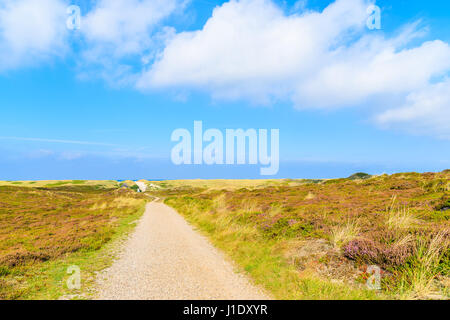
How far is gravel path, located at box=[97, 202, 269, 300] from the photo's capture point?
6.45 meters

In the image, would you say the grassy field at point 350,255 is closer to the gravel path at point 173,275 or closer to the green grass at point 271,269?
the green grass at point 271,269

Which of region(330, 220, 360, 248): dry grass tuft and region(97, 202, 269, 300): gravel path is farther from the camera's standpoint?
region(330, 220, 360, 248): dry grass tuft

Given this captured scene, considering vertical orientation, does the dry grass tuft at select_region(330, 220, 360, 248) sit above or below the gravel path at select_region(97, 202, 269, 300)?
above

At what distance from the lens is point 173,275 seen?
311 inches

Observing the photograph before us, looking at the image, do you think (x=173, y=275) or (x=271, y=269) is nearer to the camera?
(x=173, y=275)

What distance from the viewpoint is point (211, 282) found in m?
7.28

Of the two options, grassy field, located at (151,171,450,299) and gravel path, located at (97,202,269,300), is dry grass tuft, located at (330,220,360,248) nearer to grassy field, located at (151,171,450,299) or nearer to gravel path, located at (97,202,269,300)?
grassy field, located at (151,171,450,299)

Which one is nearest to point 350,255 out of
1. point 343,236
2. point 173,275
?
point 343,236

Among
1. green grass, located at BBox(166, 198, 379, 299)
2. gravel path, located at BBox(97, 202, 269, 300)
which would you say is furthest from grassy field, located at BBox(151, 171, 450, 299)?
gravel path, located at BBox(97, 202, 269, 300)

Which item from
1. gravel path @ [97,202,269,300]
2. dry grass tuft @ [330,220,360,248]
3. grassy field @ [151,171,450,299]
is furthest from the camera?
dry grass tuft @ [330,220,360,248]

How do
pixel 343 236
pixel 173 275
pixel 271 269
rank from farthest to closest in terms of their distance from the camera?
pixel 343 236
pixel 271 269
pixel 173 275

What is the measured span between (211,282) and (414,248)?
6.16 m

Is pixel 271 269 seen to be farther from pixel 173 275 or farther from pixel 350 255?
pixel 173 275
